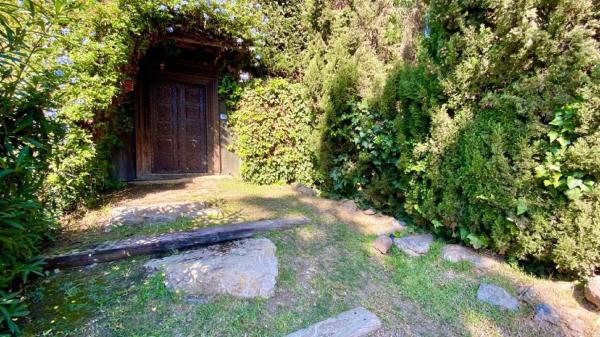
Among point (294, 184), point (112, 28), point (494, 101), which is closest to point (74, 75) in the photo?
point (112, 28)

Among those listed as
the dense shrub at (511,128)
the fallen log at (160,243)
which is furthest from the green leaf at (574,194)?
the fallen log at (160,243)

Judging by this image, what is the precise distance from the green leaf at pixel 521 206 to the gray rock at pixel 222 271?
191 cm

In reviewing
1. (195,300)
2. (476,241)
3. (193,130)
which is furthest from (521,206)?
(193,130)

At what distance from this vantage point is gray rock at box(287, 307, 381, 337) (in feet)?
5.38

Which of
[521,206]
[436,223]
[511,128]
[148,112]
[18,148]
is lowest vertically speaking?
[436,223]

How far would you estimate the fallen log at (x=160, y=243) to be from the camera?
81.7 inches

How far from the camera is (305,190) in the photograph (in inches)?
173

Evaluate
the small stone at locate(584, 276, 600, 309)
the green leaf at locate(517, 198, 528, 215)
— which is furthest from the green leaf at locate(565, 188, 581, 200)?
the small stone at locate(584, 276, 600, 309)

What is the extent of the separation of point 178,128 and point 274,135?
211cm

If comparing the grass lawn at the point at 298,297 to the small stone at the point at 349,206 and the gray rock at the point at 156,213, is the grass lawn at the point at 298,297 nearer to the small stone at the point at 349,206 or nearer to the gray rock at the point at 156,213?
the gray rock at the point at 156,213

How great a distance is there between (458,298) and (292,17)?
487 centimetres

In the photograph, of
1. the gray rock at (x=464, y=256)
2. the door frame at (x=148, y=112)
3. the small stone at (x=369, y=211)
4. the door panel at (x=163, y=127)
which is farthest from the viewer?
the door panel at (x=163, y=127)

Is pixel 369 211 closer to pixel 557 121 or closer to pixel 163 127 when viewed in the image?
pixel 557 121

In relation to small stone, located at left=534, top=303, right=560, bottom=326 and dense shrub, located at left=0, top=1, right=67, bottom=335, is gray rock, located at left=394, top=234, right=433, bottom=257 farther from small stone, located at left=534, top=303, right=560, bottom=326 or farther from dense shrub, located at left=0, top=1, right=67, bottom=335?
dense shrub, located at left=0, top=1, right=67, bottom=335
